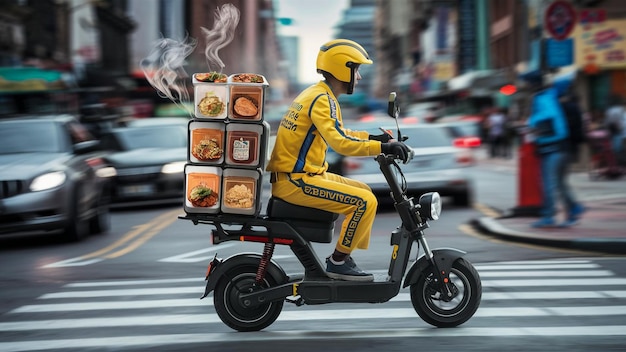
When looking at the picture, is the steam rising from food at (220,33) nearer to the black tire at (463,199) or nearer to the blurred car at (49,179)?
the blurred car at (49,179)

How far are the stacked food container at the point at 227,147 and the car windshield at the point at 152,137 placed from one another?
13728 millimetres

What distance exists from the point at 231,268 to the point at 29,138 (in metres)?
8.02

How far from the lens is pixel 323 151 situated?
666 cm

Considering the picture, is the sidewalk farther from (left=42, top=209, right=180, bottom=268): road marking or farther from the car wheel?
the car wheel

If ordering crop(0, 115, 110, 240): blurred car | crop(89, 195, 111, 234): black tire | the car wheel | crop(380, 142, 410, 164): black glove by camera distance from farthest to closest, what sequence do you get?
crop(89, 195, 111, 234): black tire → the car wheel → crop(0, 115, 110, 240): blurred car → crop(380, 142, 410, 164): black glove

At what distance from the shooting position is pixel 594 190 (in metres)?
20.6

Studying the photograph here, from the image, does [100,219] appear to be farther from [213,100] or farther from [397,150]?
[397,150]

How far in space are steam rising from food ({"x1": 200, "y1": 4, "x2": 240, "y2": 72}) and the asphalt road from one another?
175 centimetres

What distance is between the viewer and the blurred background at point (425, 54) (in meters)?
25.8

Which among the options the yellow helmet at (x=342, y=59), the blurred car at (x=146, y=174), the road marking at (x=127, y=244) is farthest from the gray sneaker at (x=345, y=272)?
the blurred car at (x=146, y=174)

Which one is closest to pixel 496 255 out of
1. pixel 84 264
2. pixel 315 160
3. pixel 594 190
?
pixel 84 264

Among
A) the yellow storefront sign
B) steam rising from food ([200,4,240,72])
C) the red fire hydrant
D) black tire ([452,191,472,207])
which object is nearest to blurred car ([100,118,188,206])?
black tire ([452,191,472,207])

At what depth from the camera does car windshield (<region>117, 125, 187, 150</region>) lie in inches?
803

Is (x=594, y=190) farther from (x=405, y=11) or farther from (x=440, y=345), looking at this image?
(x=405, y=11)
